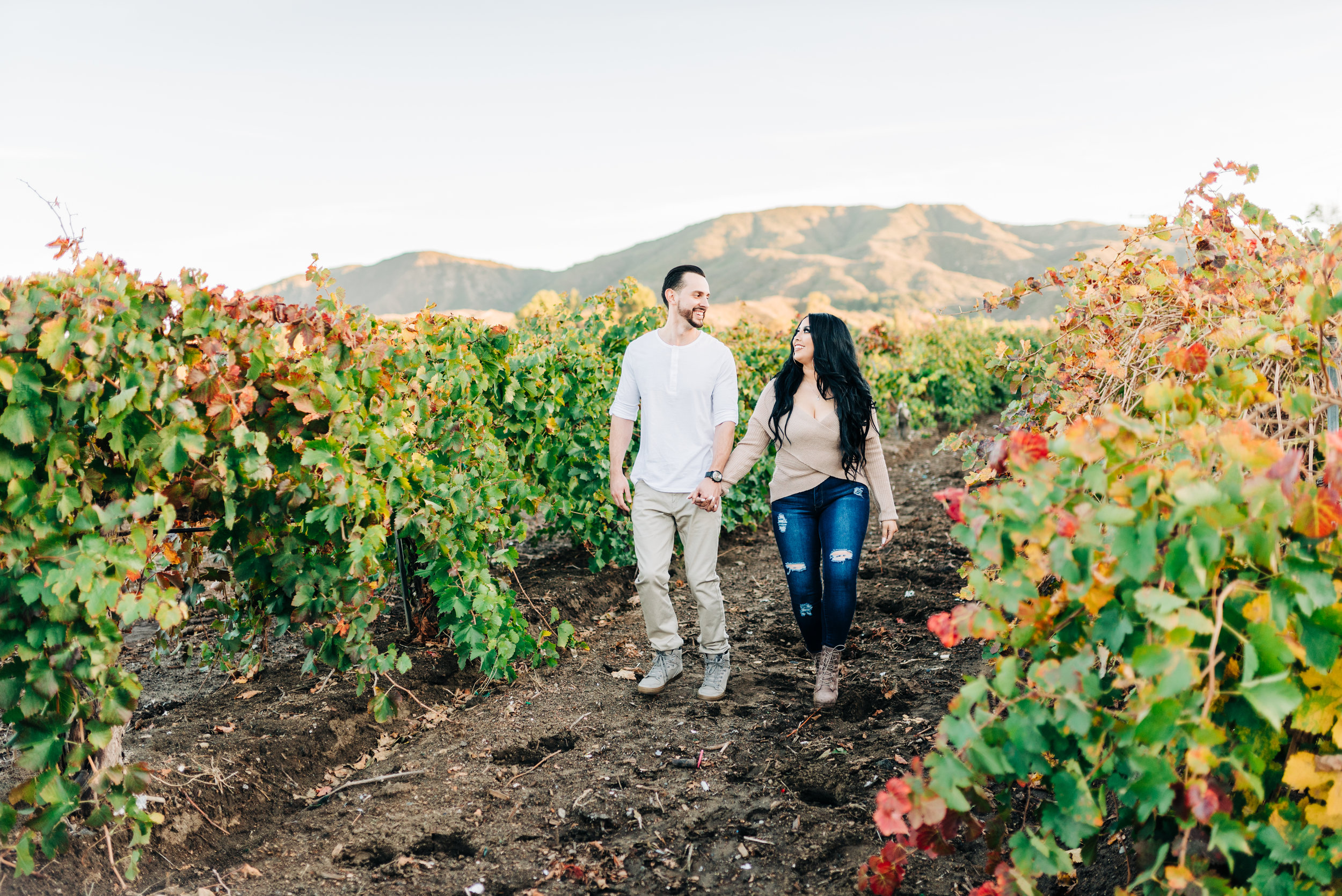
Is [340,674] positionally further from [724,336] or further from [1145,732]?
[724,336]

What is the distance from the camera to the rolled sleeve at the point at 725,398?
3793mm

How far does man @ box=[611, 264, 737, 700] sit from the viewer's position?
3.73 metres

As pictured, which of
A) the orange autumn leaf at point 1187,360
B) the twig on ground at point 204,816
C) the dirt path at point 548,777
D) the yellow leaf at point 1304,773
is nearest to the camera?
the yellow leaf at point 1304,773

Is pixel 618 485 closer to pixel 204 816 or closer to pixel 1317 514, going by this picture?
pixel 204 816

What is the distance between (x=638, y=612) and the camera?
5.26 meters

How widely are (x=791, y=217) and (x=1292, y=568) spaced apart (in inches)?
7261

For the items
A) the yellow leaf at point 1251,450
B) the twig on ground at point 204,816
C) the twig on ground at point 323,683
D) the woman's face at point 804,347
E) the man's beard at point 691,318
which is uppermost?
the man's beard at point 691,318

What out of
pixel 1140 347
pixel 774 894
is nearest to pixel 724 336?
pixel 1140 347

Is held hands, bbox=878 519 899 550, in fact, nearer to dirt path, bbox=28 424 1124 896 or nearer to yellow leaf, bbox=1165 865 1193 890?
dirt path, bbox=28 424 1124 896

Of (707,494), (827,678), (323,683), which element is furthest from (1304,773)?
(323,683)

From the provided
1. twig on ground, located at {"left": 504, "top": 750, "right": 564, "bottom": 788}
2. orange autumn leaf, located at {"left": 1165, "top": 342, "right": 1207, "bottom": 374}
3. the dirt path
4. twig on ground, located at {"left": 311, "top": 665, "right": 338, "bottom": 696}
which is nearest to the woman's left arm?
the dirt path

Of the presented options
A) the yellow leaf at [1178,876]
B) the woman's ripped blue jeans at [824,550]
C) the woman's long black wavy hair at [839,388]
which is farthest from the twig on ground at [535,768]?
the yellow leaf at [1178,876]

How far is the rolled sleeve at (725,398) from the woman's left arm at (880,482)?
0.62 meters

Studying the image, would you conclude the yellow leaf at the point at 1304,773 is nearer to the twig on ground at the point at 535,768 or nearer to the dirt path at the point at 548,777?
the dirt path at the point at 548,777
